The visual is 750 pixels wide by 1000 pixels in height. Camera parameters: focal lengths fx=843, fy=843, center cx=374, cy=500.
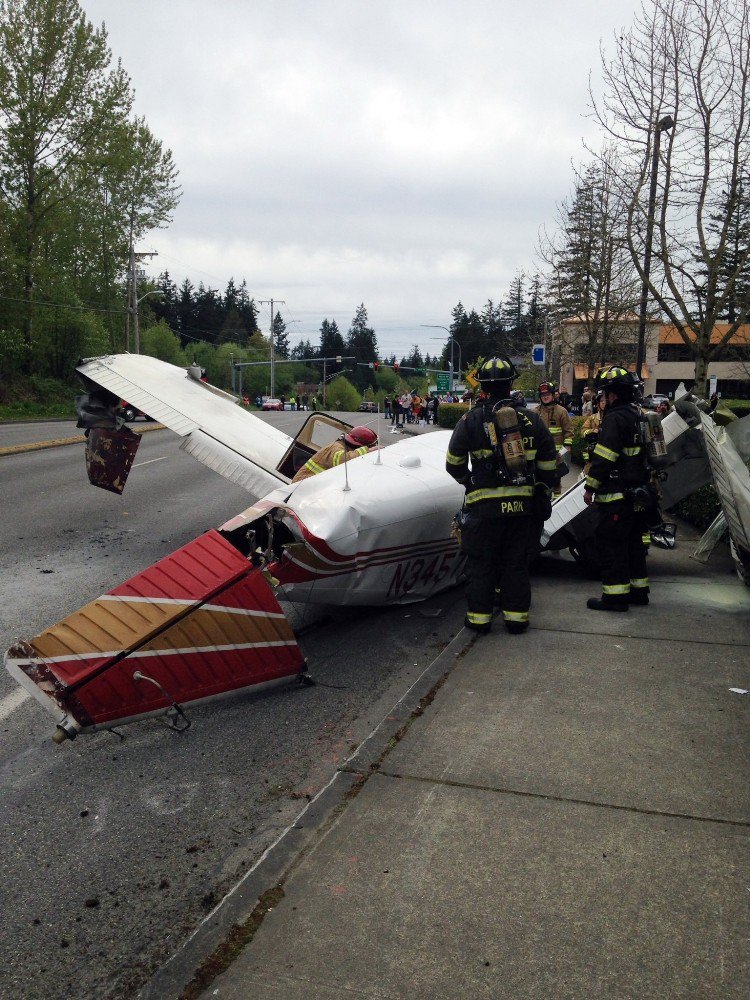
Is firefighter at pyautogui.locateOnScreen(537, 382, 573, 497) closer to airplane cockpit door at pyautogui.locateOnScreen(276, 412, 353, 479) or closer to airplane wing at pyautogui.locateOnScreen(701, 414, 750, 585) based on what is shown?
airplane cockpit door at pyautogui.locateOnScreen(276, 412, 353, 479)

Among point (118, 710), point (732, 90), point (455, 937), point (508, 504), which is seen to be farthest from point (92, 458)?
point (732, 90)

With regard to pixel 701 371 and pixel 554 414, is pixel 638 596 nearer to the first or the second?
pixel 554 414

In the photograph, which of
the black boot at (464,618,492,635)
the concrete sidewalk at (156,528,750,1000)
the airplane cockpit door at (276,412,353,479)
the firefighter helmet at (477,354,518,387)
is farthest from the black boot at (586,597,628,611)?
the airplane cockpit door at (276,412,353,479)

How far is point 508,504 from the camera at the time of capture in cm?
581

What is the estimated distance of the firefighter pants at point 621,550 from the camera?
20.7 ft

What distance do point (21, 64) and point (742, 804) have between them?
1674 inches

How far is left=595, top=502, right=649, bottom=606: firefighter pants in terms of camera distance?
631cm

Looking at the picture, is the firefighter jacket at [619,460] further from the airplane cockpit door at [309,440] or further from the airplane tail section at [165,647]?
the airplane tail section at [165,647]

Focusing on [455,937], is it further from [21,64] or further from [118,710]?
[21,64]

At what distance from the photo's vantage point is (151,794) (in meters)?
3.64

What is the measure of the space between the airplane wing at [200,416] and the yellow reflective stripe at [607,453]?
300 centimetres

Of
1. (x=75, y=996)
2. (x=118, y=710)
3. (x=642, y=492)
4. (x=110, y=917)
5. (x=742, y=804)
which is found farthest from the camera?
(x=642, y=492)

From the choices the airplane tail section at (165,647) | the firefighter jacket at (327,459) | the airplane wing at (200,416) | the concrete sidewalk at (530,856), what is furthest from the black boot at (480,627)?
the airplane wing at (200,416)

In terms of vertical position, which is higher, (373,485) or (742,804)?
(373,485)
